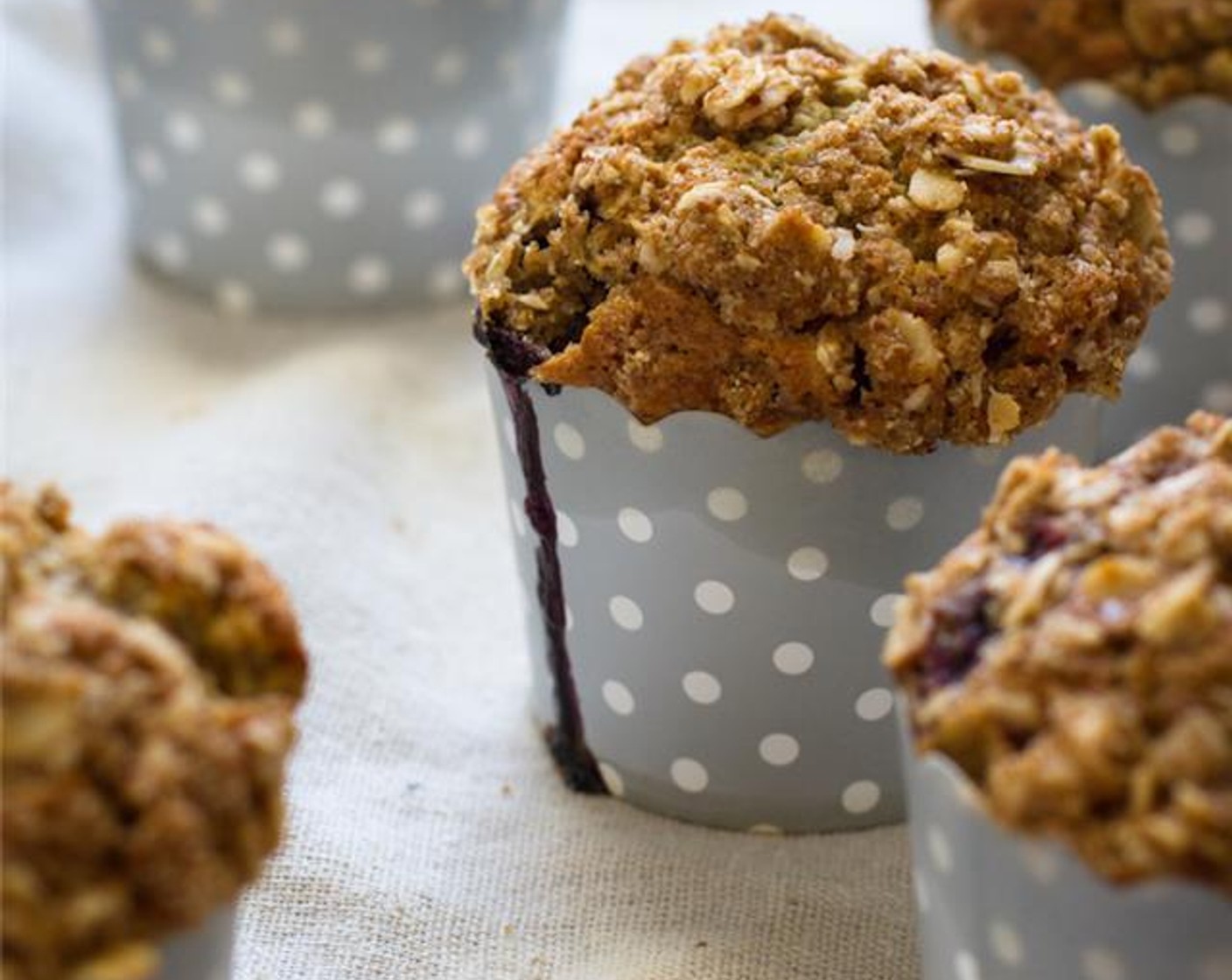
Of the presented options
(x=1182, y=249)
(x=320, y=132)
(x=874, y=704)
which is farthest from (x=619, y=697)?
(x=320, y=132)

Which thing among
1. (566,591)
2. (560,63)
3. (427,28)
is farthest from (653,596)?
(560,63)

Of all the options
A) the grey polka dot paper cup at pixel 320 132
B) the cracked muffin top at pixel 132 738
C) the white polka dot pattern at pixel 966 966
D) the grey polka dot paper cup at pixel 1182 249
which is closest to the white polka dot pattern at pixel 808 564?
the white polka dot pattern at pixel 966 966

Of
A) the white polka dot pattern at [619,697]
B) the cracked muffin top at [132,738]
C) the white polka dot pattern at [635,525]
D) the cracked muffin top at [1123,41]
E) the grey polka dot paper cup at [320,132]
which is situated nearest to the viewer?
the cracked muffin top at [132,738]

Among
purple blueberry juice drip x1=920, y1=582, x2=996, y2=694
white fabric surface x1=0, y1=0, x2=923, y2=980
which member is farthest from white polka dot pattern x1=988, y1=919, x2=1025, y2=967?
white fabric surface x1=0, y1=0, x2=923, y2=980

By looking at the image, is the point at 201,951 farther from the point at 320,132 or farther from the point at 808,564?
the point at 320,132

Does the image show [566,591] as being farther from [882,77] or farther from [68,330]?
[68,330]

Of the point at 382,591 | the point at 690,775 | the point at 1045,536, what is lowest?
the point at 382,591

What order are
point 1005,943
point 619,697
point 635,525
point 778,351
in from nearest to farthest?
point 1005,943, point 778,351, point 635,525, point 619,697

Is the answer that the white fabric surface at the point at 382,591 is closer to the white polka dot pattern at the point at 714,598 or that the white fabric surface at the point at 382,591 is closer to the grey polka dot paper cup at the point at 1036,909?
the white polka dot pattern at the point at 714,598
